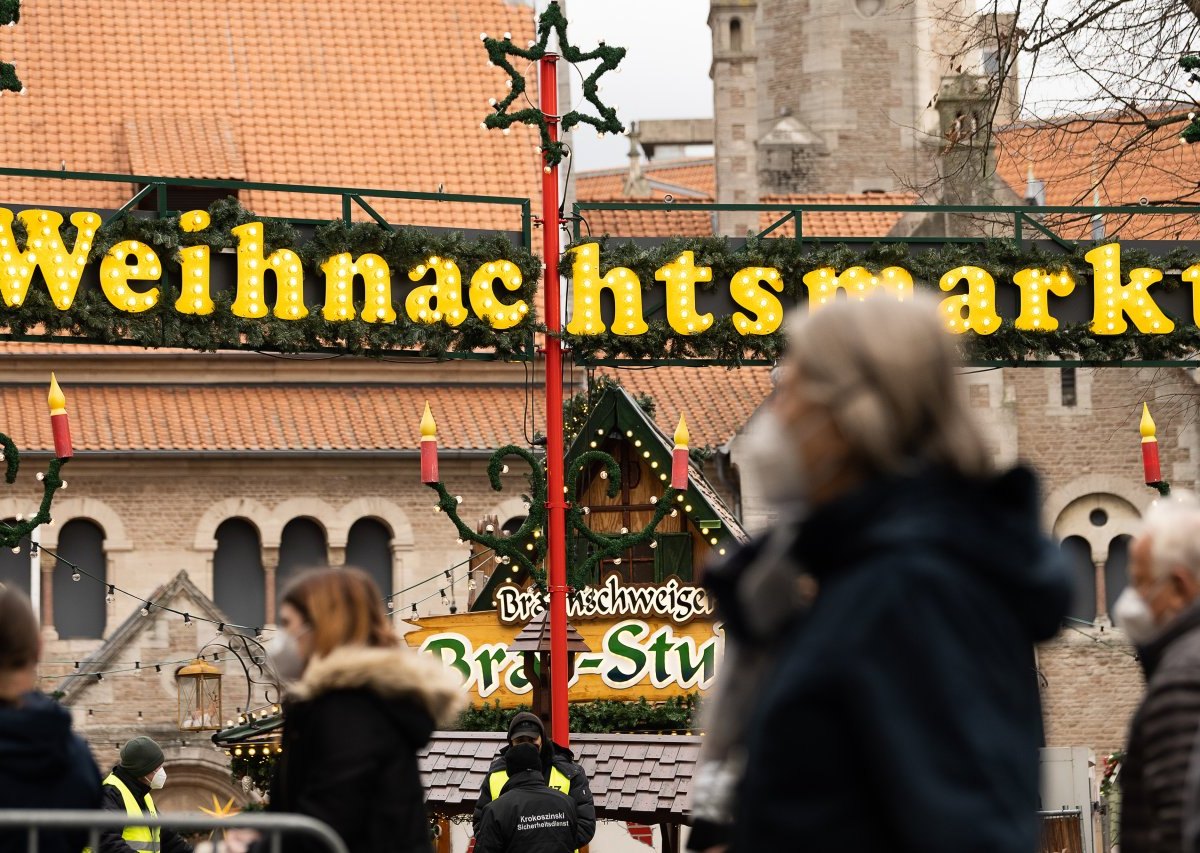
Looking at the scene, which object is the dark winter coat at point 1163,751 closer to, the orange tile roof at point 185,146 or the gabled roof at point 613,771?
the gabled roof at point 613,771

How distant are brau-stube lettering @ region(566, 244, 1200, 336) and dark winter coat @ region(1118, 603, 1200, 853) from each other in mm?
9942

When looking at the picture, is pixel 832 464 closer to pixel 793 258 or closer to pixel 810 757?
pixel 810 757

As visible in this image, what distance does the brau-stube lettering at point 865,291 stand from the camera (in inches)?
574

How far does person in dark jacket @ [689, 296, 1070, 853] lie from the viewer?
9.47ft

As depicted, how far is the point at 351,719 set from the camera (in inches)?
189

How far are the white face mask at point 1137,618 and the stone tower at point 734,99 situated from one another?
36.2 meters

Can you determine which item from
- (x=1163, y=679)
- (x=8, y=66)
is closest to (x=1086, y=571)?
(x=8, y=66)

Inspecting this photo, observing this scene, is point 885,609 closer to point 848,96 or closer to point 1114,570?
point 1114,570

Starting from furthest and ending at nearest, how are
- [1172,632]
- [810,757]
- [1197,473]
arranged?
[1197,473] < [1172,632] < [810,757]

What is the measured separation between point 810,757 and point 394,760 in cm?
208

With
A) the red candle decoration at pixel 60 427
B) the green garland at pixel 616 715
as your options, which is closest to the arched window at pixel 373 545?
the green garland at pixel 616 715

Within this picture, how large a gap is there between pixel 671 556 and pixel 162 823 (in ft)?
58.5

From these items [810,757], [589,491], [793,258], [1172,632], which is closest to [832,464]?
[810,757]

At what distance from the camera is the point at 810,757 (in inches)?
115
